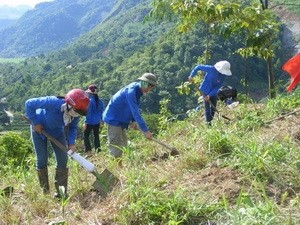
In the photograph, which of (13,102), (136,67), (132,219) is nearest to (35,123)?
(132,219)

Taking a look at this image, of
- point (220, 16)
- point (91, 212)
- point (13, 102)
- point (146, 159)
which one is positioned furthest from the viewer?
point (13, 102)

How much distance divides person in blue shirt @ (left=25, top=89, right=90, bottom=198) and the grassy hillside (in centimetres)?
19

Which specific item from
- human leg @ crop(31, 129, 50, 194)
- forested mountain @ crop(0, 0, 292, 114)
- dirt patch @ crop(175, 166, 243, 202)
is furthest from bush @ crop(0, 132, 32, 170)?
forested mountain @ crop(0, 0, 292, 114)

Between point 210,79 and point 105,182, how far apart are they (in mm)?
3724

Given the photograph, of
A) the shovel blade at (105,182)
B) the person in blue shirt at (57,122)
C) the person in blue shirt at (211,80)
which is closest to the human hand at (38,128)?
the person in blue shirt at (57,122)

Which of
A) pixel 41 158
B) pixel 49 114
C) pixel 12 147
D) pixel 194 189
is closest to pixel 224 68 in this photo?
pixel 49 114

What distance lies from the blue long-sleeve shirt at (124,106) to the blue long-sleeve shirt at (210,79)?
2.02 m

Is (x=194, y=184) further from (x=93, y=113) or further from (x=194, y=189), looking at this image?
(x=93, y=113)

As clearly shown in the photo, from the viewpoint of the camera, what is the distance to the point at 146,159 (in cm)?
518

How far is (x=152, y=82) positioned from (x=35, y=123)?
151cm

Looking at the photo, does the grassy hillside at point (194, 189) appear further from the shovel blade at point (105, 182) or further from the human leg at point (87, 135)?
the human leg at point (87, 135)

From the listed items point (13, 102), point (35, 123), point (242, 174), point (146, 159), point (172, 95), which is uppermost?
point (35, 123)

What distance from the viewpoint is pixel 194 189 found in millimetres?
3754

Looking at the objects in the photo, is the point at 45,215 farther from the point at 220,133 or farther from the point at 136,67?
the point at 136,67
